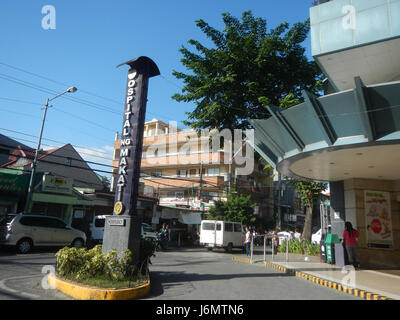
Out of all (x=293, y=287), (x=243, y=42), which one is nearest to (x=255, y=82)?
(x=243, y=42)

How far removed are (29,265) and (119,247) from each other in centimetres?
465

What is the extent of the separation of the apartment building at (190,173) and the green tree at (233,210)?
425 cm

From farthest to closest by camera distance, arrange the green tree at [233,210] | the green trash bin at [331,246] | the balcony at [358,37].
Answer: the green tree at [233,210] → the green trash bin at [331,246] → the balcony at [358,37]

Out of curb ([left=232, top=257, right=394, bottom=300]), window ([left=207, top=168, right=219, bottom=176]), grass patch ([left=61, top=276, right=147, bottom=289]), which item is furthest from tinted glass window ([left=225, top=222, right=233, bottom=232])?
window ([left=207, top=168, right=219, bottom=176])

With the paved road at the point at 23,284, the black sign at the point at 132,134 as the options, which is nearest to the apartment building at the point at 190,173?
the paved road at the point at 23,284

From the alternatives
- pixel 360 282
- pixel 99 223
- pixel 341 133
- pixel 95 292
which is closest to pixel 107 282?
pixel 95 292

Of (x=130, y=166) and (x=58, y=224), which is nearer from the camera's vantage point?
(x=130, y=166)

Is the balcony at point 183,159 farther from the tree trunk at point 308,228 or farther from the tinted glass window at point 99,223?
the tinted glass window at point 99,223

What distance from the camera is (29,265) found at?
10906 mm

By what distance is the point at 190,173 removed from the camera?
141 feet

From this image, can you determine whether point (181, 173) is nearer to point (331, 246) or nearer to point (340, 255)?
point (331, 246)

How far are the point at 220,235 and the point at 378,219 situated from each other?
10946 mm

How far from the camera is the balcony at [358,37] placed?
1106 centimetres

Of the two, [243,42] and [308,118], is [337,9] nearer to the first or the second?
[308,118]
